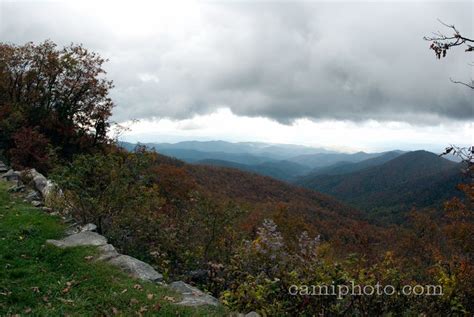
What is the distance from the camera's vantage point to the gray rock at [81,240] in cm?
888

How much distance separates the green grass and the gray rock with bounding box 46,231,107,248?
0.29m

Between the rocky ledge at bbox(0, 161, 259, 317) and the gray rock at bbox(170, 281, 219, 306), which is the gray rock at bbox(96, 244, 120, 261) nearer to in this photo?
the rocky ledge at bbox(0, 161, 259, 317)

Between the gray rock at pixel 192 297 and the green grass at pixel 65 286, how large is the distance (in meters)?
0.20

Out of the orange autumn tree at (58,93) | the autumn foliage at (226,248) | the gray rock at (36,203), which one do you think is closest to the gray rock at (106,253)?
the autumn foliage at (226,248)

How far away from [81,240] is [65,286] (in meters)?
2.18

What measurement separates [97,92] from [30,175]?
525 inches

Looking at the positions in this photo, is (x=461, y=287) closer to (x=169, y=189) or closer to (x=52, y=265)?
(x=52, y=265)

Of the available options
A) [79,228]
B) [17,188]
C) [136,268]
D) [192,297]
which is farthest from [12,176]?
[192,297]

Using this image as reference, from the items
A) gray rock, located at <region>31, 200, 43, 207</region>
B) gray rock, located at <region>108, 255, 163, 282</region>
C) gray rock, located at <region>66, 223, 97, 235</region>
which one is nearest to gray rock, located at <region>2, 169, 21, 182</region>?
gray rock, located at <region>31, 200, 43, 207</region>

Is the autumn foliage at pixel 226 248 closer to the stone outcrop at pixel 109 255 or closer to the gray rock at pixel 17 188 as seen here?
the stone outcrop at pixel 109 255

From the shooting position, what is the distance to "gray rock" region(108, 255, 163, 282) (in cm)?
783

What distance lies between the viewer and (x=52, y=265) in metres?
8.00

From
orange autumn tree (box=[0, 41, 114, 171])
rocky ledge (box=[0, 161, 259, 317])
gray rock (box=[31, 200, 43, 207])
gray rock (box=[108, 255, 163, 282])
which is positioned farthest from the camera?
orange autumn tree (box=[0, 41, 114, 171])

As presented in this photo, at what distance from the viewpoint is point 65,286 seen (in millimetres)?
7086
